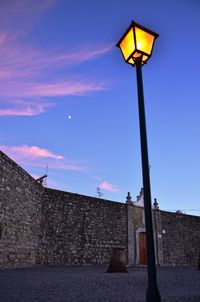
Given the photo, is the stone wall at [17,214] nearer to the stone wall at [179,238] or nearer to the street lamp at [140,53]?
the street lamp at [140,53]

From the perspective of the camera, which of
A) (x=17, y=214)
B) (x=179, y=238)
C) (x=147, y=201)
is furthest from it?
(x=179, y=238)

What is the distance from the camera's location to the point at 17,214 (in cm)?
1060

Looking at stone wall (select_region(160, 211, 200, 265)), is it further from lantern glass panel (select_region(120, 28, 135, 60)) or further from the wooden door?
lantern glass panel (select_region(120, 28, 135, 60))

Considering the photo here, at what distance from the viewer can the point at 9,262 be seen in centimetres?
988

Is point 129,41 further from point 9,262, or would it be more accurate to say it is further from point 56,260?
point 56,260

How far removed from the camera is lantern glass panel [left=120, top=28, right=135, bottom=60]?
3553mm

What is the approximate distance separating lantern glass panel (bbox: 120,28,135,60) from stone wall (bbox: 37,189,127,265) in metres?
10.9

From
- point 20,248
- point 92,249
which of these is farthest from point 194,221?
point 20,248

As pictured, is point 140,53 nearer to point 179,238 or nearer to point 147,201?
point 147,201

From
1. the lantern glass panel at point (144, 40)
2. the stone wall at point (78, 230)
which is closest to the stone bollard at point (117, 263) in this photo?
the stone wall at point (78, 230)

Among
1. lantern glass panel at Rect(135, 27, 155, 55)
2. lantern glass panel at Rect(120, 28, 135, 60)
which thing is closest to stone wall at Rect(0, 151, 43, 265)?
lantern glass panel at Rect(120, 28, 135, 60)

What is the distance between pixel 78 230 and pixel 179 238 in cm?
781

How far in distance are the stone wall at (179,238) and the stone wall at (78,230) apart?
11.2 ft

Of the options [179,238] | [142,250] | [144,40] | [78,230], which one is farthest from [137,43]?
[179,238]
